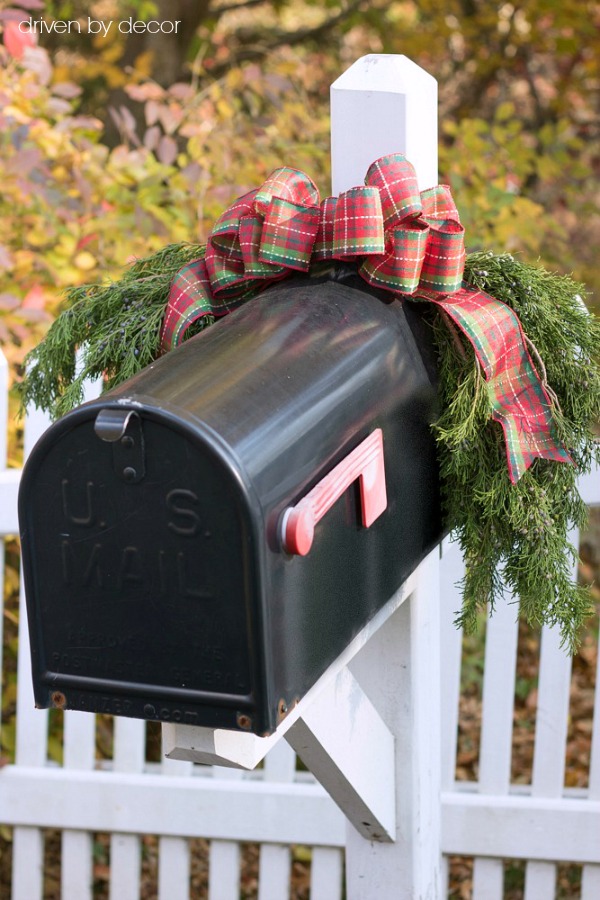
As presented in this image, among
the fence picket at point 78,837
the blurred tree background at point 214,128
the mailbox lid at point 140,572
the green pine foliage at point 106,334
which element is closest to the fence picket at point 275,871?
the fence picket at point 78,837

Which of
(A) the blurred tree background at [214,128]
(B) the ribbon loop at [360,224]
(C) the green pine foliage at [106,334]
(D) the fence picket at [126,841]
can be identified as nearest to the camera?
(B) the ribbon loop at [360,224]

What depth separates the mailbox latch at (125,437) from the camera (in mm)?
820

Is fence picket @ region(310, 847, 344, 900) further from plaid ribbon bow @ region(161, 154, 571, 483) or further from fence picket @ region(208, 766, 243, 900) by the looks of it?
plaid ribbon bow @ region(161, 154, 571, 483)

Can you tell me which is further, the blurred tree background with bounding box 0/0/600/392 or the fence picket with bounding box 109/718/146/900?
the blurred tree background with bounding box 0/0/600/392

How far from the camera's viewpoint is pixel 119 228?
2.54m

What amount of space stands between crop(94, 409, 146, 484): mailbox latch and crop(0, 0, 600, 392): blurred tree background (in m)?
1.32

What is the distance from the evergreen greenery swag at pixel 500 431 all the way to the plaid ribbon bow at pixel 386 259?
0.09 feet

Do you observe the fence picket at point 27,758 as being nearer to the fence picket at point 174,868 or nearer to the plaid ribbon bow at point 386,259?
the fence picket at point 174,868

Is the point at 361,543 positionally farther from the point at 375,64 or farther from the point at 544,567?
the point at 375,64

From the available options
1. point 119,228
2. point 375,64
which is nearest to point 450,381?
point 375,64

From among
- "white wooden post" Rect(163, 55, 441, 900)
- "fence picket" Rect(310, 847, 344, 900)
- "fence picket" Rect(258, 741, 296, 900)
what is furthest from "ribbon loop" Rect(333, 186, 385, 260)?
"fence picket" Rect(310, 847, 344, 900)

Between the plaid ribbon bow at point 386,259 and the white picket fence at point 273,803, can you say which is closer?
the plaid ribbon bow at point 386,259

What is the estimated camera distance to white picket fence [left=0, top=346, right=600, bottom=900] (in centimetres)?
202

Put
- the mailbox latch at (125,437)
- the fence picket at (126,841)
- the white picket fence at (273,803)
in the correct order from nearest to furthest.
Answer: the mailbox latch at (125,437), the white picket fence at (273,803), the fence picket at (126,841)
